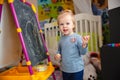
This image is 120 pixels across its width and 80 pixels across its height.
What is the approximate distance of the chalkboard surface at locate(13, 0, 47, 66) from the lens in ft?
4.89

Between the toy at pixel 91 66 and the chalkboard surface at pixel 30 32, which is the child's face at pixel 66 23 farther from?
the toy at pixel 91 66

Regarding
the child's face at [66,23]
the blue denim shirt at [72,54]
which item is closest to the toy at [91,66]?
the blue denim shirt at [72,54]

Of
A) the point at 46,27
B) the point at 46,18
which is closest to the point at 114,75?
the point at 46,27

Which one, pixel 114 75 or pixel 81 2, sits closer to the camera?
pixel 114 75

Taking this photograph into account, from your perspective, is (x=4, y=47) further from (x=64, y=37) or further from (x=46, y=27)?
(x=46, y=27)

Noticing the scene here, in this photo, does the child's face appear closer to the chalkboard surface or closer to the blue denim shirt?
the blue denim shirt

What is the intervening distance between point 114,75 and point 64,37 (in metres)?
0.49

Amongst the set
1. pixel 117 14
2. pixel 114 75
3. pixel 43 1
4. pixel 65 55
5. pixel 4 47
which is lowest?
pixel 114 75

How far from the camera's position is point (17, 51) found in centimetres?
171

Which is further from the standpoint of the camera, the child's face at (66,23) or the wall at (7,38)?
the child's face at (66,23)

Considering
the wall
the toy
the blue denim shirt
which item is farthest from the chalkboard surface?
the toy

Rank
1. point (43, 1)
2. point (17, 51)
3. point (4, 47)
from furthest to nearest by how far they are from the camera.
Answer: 1. point (43, 1)
2. point (17, 51)
3. point (4, 47)

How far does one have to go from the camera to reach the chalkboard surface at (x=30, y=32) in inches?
58.7

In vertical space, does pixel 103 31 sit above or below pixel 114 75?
A: above
